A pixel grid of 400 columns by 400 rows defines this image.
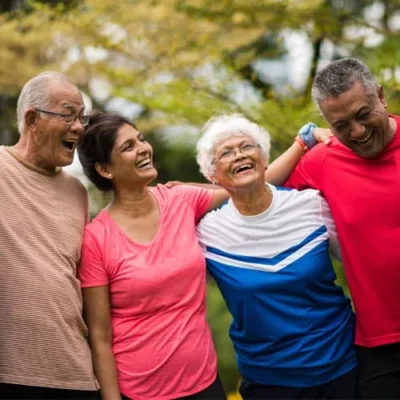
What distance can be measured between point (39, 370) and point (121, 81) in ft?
16.2

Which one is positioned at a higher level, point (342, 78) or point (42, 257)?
point (342, 78)

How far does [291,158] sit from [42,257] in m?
1.28

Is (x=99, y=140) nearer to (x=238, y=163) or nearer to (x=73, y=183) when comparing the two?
(x=73, y=183)

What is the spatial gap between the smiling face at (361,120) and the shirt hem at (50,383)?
1.46m

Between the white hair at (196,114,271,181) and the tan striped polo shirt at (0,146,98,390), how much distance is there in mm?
728

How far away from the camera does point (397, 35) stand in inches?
255

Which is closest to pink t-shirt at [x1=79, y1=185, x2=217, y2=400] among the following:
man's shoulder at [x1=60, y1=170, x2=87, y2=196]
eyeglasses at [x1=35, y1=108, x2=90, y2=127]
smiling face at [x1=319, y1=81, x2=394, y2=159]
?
man's shoulder at [x1=60, y1=170, x2=87, y2=196]

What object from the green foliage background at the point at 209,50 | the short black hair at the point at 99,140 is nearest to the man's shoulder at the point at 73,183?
the short black hair at the point at 99,140

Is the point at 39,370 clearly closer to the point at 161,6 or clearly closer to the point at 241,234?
the point at 241,234

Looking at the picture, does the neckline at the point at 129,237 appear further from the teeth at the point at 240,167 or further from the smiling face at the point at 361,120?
the smiling face at the point at 361,120

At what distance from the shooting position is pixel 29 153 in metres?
3.36

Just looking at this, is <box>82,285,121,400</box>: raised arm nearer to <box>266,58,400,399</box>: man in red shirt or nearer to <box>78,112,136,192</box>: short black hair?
<box>78,112,136,192</box>: short black hair

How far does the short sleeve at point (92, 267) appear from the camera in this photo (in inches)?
130

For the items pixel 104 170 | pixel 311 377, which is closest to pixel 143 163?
pixel 104 170
